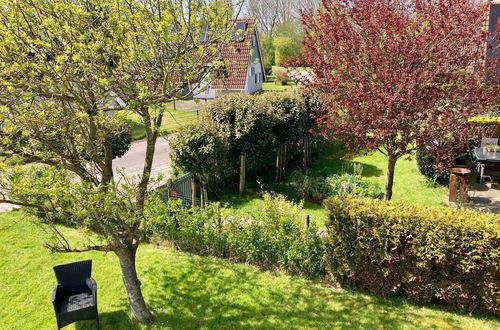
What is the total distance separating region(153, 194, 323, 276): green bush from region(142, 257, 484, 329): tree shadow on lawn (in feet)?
→ 1.05

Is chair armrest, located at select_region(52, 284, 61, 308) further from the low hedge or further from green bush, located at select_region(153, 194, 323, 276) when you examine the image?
the low hedge

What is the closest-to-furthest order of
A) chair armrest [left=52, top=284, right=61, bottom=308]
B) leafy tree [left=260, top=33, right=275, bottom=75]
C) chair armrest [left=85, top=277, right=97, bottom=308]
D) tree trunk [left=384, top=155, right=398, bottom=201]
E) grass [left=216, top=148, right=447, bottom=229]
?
chair armrest [left=52, top=284, right=61, bottom=308] < chair armrest [left=85, top=277, right=97, bottom=308] < tree trunk [left=384, top=155, right=398, bottom=201] < grass [left=216, top=148, right=447, bottom=229] < leafy tree [left=260, top=33, right=275, bottom=75]

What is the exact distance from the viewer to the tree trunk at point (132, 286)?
18.8ft

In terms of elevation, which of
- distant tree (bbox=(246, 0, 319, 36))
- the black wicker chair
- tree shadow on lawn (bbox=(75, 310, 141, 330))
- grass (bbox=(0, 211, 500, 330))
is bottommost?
tree shadow on lawn (bbox=(75, 310, 141, 330))

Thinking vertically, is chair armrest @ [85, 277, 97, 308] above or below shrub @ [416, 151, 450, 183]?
below

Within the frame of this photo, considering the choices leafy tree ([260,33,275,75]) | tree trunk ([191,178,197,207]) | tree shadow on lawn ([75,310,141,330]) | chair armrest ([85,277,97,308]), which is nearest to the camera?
chair armrest ([85,277,97,308])

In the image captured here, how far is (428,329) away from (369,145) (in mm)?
3334

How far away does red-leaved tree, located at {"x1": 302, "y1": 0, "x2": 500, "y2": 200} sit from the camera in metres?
7.16

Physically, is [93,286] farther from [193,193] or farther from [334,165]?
[334,165]

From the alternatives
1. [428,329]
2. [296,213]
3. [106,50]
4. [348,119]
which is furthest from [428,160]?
[106,50]

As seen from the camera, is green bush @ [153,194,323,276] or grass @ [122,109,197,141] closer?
green bush @ [153,194,323,276]

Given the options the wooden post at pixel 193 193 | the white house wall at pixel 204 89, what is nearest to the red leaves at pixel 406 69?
the white house wall at pixel 204 89

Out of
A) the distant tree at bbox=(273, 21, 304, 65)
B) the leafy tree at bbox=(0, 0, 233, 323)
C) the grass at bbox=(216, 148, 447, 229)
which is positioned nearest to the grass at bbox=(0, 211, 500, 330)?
the leafy tree at bbox=(0, 0, 233, 323)

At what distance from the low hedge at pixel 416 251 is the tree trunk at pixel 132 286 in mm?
3253
